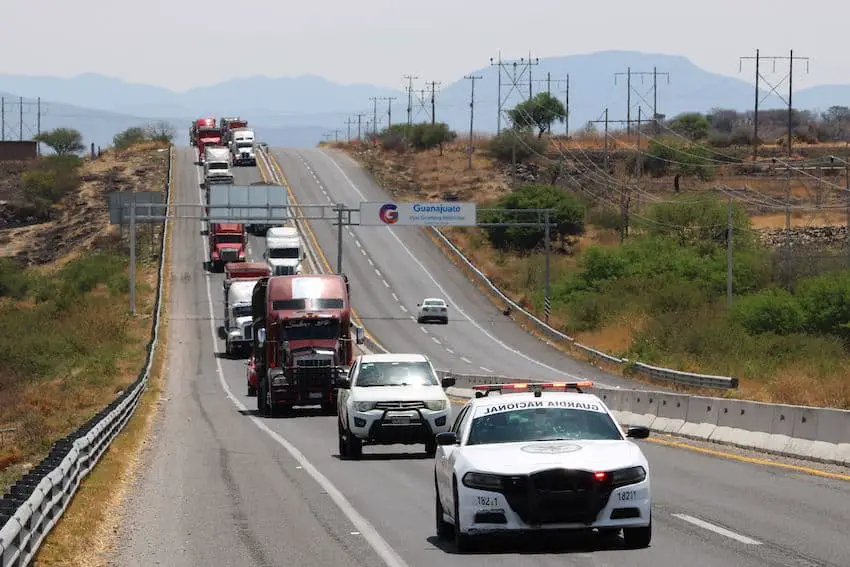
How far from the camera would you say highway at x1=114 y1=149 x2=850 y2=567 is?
13.0 m

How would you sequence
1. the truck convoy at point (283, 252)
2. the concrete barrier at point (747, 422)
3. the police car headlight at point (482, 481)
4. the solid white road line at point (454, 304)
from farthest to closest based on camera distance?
the truck convoy at point (283, 252) < the solid white road line at point (454, 304) < the concrete barrier at point (747, 422) < the police car headlight at point (482, 481)

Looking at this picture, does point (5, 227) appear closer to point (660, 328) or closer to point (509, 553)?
point (660, 328)

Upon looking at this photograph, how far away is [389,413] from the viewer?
25.4m

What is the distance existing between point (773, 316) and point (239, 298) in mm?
25060

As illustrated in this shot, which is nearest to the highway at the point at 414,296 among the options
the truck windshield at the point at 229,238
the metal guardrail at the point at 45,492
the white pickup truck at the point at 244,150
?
the white pickup truck at the point at 244,150

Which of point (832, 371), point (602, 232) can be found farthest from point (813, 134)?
point (832, 371)

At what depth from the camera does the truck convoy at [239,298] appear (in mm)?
65375

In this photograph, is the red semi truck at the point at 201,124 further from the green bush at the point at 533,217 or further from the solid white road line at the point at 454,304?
the green bush at the point at 533,217

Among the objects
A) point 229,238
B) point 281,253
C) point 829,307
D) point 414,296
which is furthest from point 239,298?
point 229,238

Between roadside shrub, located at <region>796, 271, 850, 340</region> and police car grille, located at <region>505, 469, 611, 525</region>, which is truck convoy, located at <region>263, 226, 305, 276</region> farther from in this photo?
police car grille, located at <region>505, 469, 611, 525</region>

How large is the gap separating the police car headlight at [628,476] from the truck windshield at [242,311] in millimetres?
52875

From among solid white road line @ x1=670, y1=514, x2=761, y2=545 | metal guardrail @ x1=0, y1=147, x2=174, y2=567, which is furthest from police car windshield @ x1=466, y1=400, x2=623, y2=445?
metal guardrail @ x1=0, y1=147, x2=174, y2=567

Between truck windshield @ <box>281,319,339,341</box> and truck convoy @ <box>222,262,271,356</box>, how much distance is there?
2655 centimetres

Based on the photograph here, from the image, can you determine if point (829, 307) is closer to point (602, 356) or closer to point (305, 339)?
point (602, 356)
